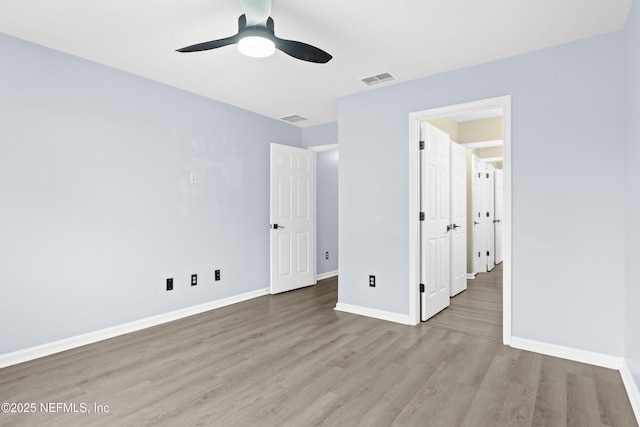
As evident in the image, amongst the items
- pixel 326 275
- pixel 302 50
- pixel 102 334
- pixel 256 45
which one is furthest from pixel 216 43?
pixel 326 275

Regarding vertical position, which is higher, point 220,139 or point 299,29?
point 299,29

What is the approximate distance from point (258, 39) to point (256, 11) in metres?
0.15

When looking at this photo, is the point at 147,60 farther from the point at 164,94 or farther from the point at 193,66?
the point at 164,94

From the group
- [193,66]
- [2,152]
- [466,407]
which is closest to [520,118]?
[466,407]

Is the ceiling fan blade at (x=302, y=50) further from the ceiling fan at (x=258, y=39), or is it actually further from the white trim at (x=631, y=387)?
the white trim at (x=631, y=387)

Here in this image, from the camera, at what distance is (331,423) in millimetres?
1842

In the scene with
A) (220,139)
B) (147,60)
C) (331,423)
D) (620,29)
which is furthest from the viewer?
(220,139)

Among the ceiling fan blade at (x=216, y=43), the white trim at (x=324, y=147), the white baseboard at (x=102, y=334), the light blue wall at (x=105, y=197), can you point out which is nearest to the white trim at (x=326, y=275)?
the light blue wall at (x=105, y=197)

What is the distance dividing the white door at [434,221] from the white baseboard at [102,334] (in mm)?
2379

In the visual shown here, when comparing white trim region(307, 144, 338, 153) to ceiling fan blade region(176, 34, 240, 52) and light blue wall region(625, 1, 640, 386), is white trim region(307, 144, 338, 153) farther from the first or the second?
light blue wall region(625, 1, 640, 386)

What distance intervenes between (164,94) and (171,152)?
616 mm

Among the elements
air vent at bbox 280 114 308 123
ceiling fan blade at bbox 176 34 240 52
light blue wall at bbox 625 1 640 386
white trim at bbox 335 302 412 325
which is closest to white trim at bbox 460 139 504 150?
air vent at bbox 280 114 308 123

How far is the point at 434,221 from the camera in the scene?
3756mm

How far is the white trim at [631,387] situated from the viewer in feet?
6.28
